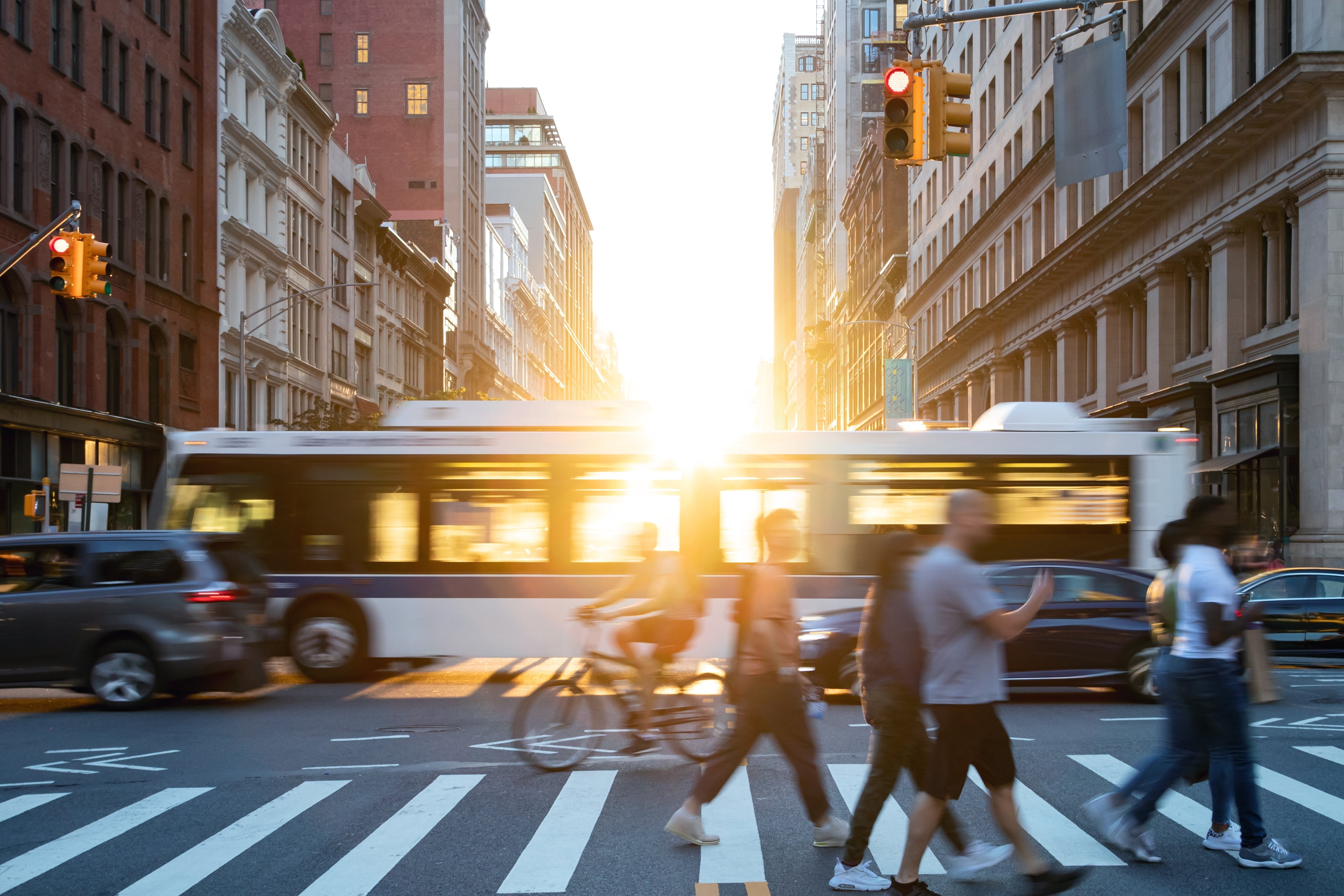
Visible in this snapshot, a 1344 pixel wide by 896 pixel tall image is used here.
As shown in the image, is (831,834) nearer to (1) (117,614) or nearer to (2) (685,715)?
(2) (685,715)

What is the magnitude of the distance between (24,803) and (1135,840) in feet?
23.3

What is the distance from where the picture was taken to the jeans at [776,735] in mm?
6883

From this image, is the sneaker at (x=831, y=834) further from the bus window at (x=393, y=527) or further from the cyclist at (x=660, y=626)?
the bus window at (x=393, y=527)

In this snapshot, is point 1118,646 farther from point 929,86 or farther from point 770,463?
point 929,86

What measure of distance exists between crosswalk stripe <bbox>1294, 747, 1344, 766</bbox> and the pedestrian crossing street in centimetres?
5

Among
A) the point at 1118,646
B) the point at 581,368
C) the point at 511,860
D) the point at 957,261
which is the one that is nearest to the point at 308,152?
the point at 957,261

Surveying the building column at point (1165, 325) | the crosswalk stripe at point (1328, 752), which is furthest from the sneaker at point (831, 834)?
the building column at point (1165, 325)

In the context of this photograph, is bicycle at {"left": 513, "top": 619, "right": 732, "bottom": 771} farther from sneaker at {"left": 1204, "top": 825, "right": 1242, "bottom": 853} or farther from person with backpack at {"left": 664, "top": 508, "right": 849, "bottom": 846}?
sneaker at {"left": 1204, "top": 825, "right": 1242, "bottom": 853}

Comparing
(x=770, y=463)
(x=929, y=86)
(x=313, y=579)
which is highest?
(x=929, y=86)

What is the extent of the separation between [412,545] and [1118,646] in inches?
320

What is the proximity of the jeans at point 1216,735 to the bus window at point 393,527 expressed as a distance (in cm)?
1034

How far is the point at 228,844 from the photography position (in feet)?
24.0

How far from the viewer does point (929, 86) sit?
11867mm

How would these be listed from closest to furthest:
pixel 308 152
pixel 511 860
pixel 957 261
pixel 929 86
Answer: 1. pixel 511 860
2. pixel 929 86
3. pixel 308 152
4. pixel 957 261
